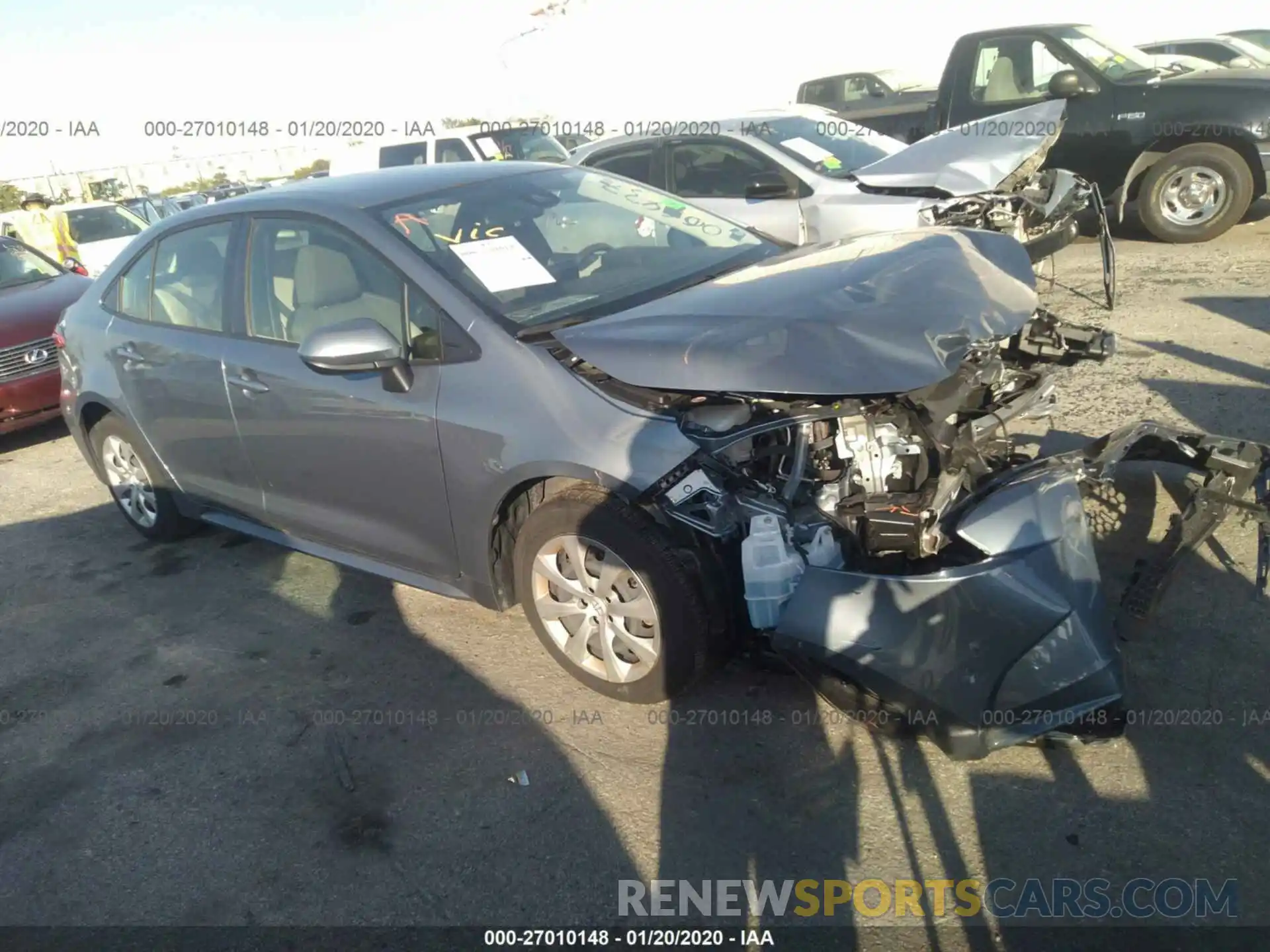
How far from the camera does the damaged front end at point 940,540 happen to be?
2.52 m

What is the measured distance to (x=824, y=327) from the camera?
2.80m

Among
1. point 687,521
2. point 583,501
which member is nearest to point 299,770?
point 583,501

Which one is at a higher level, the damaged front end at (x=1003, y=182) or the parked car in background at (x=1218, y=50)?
the parked car in background at (x=1218, y=50)

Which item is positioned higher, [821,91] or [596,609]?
[821,91]

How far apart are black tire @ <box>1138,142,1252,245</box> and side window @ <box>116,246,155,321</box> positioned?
26.9ft

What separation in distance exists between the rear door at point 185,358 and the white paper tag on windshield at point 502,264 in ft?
4.15

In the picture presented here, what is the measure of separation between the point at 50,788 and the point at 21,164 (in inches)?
1278

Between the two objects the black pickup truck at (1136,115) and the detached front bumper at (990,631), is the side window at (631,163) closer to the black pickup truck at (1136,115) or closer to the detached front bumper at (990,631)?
the black pickup truck at (1136,115)

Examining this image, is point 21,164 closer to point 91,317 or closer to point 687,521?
point 91,317

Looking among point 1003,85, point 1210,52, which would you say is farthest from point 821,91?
point 1003,85

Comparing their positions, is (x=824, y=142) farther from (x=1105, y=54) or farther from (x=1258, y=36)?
(x=1258, y=36)

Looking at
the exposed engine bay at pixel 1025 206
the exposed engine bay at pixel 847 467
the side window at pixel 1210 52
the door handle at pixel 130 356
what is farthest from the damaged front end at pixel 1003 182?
the side window at pixel 1210 52

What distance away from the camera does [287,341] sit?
3771 mm

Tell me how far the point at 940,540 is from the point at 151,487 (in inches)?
158
